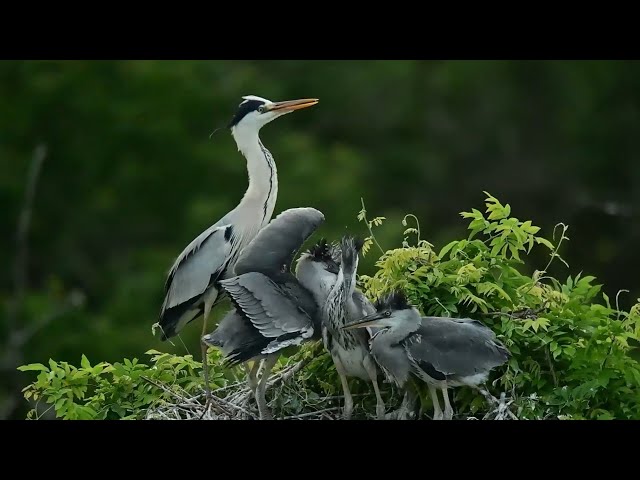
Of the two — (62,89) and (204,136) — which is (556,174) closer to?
(204,136)

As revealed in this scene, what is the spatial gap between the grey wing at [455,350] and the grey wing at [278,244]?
0.87m

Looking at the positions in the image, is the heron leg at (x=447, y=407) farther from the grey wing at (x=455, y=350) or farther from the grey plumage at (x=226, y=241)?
the grey plumage at (x=226, y=241)

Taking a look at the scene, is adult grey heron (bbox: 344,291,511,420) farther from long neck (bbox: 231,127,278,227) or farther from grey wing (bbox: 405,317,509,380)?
long neck (bbox: 231,127,278,227)

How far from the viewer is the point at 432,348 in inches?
244

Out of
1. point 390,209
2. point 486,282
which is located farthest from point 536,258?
point 486,282

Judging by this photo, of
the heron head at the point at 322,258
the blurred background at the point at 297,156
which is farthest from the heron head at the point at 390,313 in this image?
the blurred background at the point at 297,156

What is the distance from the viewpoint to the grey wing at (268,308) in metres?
6.48

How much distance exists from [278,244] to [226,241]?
0.82 meters

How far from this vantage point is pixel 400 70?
73.1ft

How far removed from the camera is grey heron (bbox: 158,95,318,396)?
7.62 meters

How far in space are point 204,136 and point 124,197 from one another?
141 cm

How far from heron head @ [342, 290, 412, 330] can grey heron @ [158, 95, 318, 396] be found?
1494 millimetres

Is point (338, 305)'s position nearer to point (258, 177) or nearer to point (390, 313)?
point (390, 313)

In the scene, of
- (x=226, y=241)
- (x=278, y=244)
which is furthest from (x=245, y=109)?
(x=278, y=244)
